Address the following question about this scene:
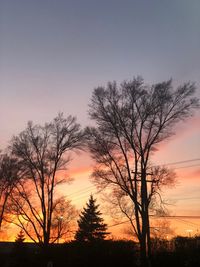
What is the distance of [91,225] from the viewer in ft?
175

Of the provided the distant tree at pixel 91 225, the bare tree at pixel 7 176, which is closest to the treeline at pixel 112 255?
the bare tree at pixel 7 176

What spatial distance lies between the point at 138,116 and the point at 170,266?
10.3 metres

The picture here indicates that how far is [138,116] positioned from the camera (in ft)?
76.6

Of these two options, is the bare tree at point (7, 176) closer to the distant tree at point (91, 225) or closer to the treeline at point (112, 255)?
the treeline at point (112, 255)

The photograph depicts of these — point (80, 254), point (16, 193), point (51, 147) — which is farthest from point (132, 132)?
point (80, 254)

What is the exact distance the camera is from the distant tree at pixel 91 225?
169 feet

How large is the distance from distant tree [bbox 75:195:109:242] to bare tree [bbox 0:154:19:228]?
63.8ft

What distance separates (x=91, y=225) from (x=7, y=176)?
79.1 feet

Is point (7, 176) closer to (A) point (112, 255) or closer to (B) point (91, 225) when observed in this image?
(A) point (112, 255)

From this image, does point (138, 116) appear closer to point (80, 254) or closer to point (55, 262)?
point (80, 254)

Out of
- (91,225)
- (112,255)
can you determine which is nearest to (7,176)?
(112,255)

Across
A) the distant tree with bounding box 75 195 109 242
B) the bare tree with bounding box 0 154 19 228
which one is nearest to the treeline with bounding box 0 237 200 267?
the bare tree with bounding box 0 154 19 228

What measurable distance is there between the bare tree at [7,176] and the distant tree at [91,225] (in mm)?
19452

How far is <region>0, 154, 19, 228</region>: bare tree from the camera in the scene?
30672mm
